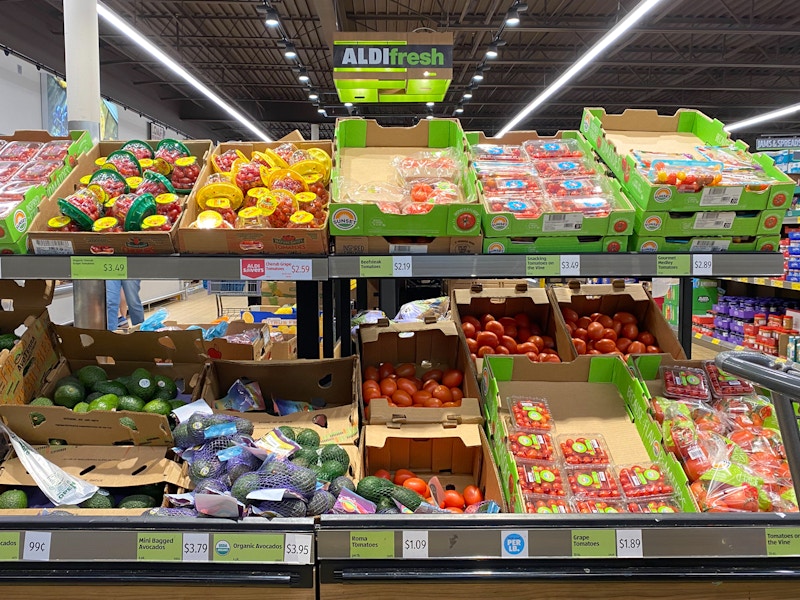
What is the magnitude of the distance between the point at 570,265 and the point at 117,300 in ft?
17.0

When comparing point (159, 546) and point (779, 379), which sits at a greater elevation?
point (779, 379)

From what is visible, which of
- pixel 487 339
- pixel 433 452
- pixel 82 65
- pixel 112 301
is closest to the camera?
pixel 433 452

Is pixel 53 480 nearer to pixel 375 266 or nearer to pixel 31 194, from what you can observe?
pixel 31 194

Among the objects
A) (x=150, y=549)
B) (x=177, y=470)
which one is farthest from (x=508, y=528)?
(x=177, y=470)

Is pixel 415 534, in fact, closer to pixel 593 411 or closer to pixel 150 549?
pixel 150 549

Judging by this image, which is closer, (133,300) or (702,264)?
(702,264)

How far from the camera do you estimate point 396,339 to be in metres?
2.39

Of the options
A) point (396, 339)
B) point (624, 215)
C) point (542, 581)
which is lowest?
point (542, 581)

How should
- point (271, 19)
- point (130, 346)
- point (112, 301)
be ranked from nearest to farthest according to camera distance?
1. point (130, 346)
2. point (112, 301)
3. point (271, 19)

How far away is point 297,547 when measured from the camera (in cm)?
129

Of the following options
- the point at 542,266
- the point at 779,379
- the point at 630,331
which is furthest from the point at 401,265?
the point at 630,331

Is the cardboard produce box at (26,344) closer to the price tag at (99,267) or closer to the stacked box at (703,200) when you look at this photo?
the price tag at (99,267)

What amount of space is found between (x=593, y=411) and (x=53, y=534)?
1.62 m

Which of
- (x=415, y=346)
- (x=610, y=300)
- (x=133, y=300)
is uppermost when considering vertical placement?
(x=610, y=300)
